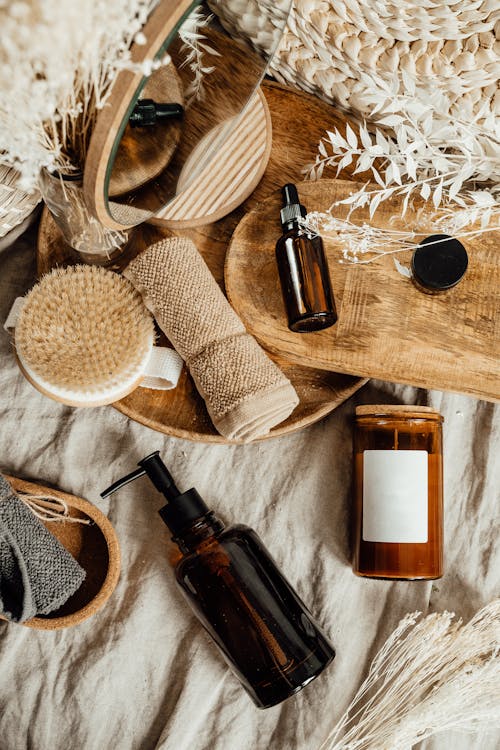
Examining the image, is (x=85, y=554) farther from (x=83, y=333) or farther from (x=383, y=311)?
(x=383, y=311)

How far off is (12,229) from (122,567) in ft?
1.41

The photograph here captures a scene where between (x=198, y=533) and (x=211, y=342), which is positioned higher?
(x=211, y=342)

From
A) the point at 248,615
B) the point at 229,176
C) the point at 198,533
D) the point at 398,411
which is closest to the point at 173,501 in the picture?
the point at 198,533

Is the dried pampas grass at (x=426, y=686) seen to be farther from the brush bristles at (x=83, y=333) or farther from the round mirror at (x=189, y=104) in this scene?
the round mirror at (x=189, y=104)

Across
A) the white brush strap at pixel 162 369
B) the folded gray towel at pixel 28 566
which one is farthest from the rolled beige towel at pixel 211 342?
the folded gray towel at pixel 28 566

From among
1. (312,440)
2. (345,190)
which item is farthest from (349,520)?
(345,190)

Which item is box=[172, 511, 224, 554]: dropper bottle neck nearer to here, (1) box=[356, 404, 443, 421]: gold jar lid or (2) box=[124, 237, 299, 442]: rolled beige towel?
(2) box=[124, 237, 299, 442]: rolled beige towel

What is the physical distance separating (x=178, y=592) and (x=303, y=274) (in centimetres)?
41

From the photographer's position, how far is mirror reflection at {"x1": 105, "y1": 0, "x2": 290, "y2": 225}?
547 mm

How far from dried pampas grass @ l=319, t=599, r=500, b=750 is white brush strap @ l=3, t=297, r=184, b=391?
0.39 metres

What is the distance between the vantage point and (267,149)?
73cm

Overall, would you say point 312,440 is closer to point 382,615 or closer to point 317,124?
point 382,615

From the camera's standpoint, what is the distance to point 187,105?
562 mm

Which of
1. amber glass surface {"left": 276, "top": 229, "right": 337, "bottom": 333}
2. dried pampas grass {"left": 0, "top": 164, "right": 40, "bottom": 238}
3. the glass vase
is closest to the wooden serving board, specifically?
amber glass surface {"left": 276, "top": 229, "right": 337, "bottom": 333}
